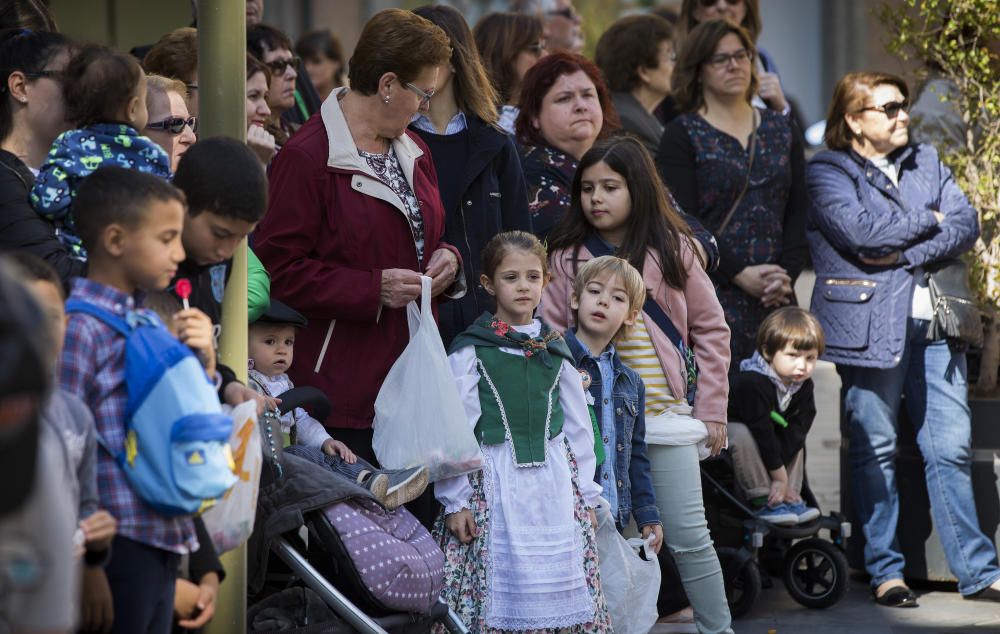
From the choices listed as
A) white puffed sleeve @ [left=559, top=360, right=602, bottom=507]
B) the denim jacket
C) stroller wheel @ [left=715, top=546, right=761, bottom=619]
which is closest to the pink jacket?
the denim jacket

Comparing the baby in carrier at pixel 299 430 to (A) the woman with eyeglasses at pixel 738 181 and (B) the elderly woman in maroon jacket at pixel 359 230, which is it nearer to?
(B) the elderly woman in maroon jacket at pixel 359 230

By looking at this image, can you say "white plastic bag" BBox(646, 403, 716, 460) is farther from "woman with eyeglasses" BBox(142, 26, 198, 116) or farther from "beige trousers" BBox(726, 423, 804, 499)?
"woman with eyeglasses" BBox(142, 26, 198, 116)

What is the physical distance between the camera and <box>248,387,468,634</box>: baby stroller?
4.34 metres

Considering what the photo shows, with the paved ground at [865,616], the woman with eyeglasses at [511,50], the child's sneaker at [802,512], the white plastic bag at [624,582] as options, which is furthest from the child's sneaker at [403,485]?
the woman with eyeglasses at [511,50]

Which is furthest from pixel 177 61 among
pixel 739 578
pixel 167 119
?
pixel 739 578

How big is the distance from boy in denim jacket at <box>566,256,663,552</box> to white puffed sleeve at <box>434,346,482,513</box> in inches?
19.3

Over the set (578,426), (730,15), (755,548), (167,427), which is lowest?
(755,548)

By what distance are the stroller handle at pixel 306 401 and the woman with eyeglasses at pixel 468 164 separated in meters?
0.93

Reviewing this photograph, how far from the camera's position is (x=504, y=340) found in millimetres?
5203

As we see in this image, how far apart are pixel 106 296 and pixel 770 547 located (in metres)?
4.13

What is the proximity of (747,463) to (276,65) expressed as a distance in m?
2.61

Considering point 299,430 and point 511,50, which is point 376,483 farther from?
point 511,50

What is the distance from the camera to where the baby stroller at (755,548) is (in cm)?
636

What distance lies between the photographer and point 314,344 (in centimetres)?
523
